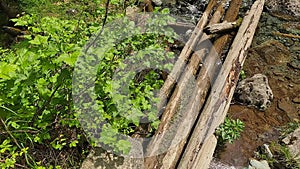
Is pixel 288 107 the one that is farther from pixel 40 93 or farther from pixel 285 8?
pixel 40 93

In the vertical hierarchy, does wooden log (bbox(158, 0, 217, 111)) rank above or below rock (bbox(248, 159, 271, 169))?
above

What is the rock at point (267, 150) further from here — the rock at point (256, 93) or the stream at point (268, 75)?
the rock at point (256, 93)

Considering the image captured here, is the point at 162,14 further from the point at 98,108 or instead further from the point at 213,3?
the point at 213,3

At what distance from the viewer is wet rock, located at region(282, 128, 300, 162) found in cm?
409

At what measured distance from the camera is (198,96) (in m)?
3.84

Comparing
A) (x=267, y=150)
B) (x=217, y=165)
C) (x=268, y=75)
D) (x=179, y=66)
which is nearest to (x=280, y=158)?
(x=267, y=150)

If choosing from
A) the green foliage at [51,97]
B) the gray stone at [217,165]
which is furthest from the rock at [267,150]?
the green foliage at [51,97]

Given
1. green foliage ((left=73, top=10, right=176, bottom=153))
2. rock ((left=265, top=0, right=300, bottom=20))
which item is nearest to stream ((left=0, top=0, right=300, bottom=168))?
rock ((left=265, top=0, right=300, bottom=20))

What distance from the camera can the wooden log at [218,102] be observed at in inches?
131

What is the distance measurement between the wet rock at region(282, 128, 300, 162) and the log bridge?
37.0 inches

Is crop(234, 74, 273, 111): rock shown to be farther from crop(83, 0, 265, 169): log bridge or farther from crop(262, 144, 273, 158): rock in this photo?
crop(262, 144, 273, 158): rock

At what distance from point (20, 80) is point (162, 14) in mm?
1452

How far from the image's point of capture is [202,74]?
4.10 meters

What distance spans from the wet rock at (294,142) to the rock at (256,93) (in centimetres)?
69
